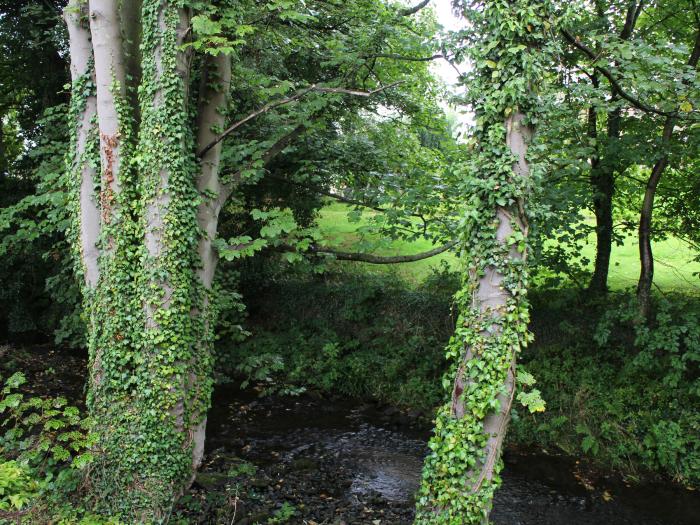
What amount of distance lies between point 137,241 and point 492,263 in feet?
16.6

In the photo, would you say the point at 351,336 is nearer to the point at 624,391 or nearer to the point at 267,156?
the point at 267,156

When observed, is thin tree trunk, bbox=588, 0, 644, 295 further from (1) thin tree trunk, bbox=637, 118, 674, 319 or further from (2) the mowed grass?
(1) thin tree trunk, bbox=637, 118, 674, 319

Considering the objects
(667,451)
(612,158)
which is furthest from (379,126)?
(667,451)

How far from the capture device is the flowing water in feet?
25.2

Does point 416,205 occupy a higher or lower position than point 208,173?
lower

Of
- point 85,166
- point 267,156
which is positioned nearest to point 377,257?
point 267,156

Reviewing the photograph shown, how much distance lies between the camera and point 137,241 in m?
7.25

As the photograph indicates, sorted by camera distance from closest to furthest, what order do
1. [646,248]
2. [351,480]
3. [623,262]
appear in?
[351,480] → [646,248] → [623,262]

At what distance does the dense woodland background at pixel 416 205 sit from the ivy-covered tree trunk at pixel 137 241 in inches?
25.5

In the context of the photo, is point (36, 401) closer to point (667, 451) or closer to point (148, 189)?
point (148, 189)

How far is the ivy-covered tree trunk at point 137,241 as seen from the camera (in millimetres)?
6922

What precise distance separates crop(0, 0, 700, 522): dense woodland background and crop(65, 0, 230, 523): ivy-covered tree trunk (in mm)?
647

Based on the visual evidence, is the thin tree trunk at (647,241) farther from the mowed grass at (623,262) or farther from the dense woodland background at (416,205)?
the mowed grass at (623,262)

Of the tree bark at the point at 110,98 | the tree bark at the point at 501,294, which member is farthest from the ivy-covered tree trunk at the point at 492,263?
the tree bark at the point at 110,98
